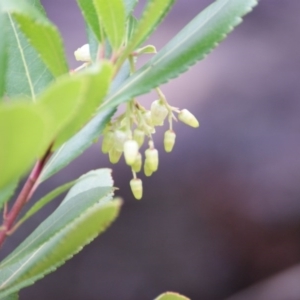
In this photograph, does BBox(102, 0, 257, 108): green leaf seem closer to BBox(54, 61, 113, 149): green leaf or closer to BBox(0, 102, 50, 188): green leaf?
BBox(54, 61, 113, 149): green leaf

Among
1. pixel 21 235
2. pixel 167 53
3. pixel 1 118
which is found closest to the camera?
pixel 1 118

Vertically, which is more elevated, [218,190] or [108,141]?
[108,141]

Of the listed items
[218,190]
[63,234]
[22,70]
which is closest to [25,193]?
[63,234]

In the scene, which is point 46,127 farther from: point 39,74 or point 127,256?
point 127,256

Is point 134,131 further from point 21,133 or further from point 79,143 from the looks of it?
point 21,133

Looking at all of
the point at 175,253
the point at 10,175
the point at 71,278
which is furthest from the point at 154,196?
the point at 10,175

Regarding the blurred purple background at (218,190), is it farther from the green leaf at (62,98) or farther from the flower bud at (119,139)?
the green leaf at (62,98)
